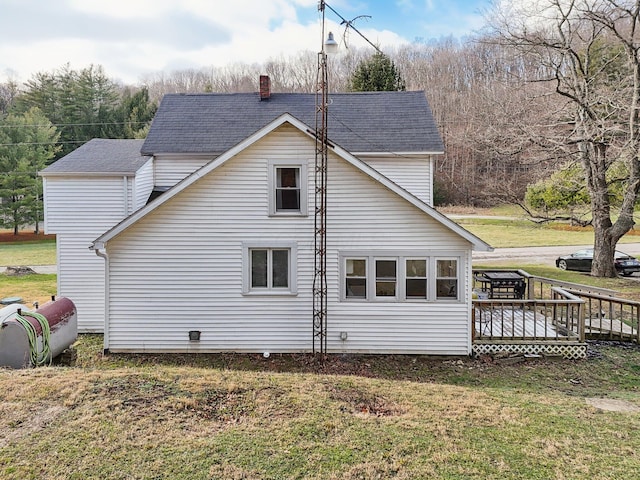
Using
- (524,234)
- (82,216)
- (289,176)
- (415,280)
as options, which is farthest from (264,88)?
(524,234)

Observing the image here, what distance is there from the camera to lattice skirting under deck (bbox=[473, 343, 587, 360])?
34.1 feet

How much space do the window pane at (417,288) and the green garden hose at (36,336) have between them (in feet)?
26.4

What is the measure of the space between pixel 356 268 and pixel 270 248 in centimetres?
217

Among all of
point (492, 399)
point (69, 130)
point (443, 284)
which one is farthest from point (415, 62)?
point (492, 399)

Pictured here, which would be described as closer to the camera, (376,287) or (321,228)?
(321,228)

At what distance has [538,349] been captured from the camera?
34.4ft

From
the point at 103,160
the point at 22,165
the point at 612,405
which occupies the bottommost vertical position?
the point at 612,405

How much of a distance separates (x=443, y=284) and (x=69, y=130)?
47494 millimetres

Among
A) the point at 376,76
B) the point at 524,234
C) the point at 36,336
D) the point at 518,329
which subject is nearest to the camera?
the point at 36,336

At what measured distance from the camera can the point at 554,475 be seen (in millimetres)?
4762

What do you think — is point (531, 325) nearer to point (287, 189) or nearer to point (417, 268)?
point (417, 268)

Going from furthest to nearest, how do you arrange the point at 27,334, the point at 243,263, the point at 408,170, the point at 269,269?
the point at 408,170
the point at 269,269
the point at 243,263
the point at 27,334

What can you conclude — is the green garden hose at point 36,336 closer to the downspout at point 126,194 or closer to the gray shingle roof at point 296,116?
the downspout at point 126,194

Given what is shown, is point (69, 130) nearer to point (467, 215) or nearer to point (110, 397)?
point (467, 215)
